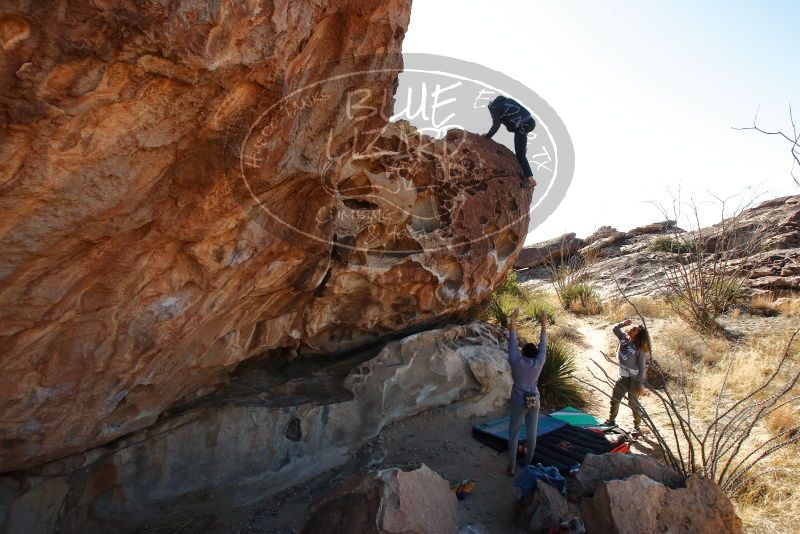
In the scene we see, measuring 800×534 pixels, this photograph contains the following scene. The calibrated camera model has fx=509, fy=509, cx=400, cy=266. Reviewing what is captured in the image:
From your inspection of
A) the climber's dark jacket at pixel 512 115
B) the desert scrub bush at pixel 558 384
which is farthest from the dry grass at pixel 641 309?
the climber's dark jacket at pixel 512 115

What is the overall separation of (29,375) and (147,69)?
6.07 feet

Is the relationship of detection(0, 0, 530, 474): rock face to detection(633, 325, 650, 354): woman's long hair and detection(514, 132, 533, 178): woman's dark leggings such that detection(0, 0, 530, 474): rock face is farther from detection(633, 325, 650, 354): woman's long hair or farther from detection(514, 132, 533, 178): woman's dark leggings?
detection(633, 325, 650, 354): woman's long hair

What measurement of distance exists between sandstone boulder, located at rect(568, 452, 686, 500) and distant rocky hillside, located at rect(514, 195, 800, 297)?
9245 millimetres

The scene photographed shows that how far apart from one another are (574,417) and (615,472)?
2.82m

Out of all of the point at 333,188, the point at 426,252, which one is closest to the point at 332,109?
the point at 333,188

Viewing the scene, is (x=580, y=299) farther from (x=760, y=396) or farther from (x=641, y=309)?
(x=760, y=396)

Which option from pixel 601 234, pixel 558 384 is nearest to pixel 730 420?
pixel 558 384

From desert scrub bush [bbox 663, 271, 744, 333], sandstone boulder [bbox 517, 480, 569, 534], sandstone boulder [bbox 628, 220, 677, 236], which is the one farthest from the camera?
sandstone boulder [bbox 628, 220, 677, 236]

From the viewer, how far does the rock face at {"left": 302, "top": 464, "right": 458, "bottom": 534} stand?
2932 millimetres

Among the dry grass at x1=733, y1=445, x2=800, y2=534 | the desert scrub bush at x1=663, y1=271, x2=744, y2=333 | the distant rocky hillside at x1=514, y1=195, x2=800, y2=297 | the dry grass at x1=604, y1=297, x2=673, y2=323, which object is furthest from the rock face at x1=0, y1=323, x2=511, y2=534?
the distant rocky hillside at x1=514, y1=195, x2=800, y2=297

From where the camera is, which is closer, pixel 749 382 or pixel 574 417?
pixel 574 417

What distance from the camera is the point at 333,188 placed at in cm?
350

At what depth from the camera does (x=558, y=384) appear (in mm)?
7105

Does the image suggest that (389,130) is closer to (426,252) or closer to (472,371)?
(426,252)
